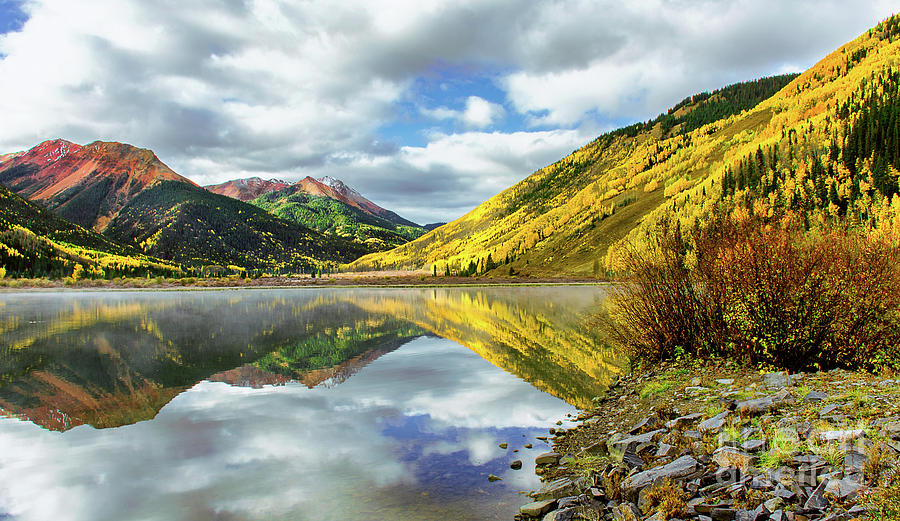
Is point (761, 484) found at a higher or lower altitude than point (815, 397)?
lower

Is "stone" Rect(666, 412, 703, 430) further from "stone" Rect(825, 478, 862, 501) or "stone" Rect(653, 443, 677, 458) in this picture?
"stone" Rect(825, 478, 862, 501)

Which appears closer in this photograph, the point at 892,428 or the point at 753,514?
the point at 753,514

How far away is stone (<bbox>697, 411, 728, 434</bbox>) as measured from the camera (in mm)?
7994

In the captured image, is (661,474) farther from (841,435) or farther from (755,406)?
(755,406)

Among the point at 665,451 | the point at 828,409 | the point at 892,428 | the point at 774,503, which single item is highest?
the point at 892,428

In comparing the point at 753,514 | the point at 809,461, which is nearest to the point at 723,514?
Answer: the point at 753,514

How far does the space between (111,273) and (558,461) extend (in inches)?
8535

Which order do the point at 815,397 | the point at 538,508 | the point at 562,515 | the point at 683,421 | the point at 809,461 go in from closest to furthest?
the point at 809,461
the point at 562,515
the point at 538,508
the point at 815,397
the point at 683,421

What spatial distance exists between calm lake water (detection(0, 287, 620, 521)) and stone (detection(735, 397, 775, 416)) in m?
3.81

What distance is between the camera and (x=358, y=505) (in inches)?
294

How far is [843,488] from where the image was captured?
5145mm

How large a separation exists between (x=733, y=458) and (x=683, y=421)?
9.27ft

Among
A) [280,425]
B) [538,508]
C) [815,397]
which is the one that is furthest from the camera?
[280,425]

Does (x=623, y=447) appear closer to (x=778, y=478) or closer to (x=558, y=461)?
(x=558, y=461)
